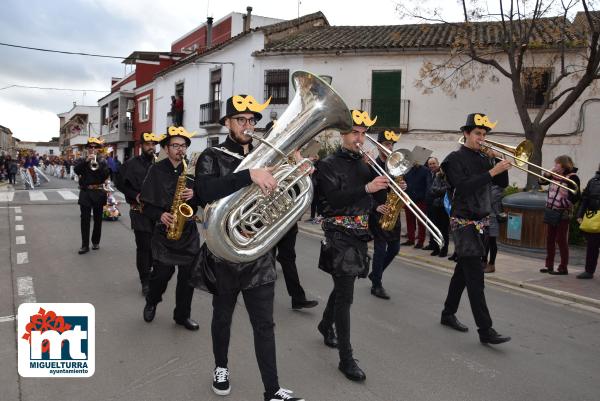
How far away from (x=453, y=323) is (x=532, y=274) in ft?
11.1

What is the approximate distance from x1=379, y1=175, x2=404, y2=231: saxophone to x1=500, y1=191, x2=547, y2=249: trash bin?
5.41 metres

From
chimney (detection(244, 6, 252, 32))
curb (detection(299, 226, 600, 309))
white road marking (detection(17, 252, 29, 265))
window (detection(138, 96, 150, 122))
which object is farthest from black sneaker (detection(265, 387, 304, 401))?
window (detection(138, 96, 150, 122))

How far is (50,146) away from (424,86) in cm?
9790

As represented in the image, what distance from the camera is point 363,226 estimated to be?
3.79 meters

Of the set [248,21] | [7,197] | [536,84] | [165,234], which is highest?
[248,21]

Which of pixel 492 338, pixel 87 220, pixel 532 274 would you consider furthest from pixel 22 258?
pixel 532 274

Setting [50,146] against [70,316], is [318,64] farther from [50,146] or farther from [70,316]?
[50,146]

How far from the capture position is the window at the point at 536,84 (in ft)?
49.5

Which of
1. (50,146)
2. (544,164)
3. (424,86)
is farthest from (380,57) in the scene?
(50,146)

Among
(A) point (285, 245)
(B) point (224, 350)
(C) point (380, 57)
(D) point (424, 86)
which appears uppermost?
(C) point (380, 57)

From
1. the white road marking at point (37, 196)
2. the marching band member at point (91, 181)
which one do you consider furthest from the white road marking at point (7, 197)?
the marching band member at point (91, 181)

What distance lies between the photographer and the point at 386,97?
59.6 feet

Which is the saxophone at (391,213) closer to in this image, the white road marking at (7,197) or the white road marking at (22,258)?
the white road marking at (22,258)

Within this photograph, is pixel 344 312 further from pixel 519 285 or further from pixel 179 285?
pixel 519 285
